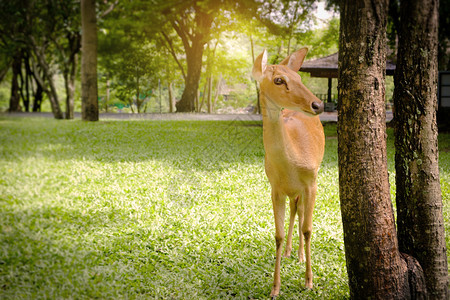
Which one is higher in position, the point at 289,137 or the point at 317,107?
the point at 317,107

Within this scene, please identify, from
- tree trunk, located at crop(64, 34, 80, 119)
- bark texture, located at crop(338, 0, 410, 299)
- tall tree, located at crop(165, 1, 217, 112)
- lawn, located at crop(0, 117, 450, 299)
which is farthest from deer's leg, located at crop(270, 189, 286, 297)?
tall tree, located at crop(165, 1, 217, 112)

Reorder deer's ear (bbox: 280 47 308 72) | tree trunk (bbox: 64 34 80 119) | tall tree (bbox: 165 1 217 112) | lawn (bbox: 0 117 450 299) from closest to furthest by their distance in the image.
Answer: deer's ear (bbox: 280 47 308 72)
lawn (bbox: 0 117 450 299)
tree trunk (bbox: 64 34 80 119)
tall tree (bbox: 165 1 217 112)

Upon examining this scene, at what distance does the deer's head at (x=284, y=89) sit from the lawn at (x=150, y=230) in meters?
1.42

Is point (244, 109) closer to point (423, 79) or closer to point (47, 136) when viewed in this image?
point (47, 136)

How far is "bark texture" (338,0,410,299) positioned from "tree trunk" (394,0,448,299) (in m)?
0.21

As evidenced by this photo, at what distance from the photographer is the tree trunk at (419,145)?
2.37 m

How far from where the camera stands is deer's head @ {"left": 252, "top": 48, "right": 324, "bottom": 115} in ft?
7.61

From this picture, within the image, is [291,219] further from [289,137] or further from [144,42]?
[144,42]

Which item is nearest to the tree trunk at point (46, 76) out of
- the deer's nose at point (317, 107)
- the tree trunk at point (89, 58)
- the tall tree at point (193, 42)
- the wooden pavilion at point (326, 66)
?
the tree trunk at point (89, 58)

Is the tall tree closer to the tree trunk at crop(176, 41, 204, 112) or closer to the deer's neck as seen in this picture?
the tree trunk at crop(176, 41, 204, 112)

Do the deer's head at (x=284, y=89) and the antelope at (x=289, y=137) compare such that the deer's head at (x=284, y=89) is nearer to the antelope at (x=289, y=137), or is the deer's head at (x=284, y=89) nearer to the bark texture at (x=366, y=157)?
the antelope at (x=289, y=137)

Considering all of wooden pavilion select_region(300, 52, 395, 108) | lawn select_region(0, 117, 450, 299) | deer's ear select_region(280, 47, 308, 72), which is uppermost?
wooden pavilion select_region(300, 52, 395, 108)

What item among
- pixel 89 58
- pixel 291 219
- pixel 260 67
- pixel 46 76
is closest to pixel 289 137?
pixel 260 67

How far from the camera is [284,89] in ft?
7.86
